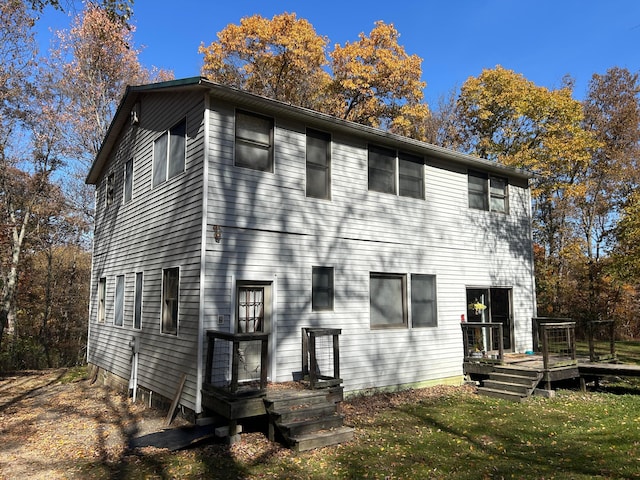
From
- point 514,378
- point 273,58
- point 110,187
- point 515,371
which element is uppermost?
point 273,58

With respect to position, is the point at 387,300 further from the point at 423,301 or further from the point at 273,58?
the point at 273,58

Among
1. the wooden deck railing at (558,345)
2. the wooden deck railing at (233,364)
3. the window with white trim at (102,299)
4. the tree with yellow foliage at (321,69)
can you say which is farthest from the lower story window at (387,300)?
the tree with yellow foliage at (321,69)

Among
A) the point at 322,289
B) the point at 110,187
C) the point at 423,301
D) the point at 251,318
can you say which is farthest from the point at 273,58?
the point at 251,318

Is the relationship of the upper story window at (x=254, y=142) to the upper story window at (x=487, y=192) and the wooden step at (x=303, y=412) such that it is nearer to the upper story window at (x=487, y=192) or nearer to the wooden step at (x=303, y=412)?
the wooden step at (x=303, y=412)

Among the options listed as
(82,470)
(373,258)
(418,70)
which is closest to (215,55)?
(418,70)

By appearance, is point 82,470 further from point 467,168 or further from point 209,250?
point 467,168

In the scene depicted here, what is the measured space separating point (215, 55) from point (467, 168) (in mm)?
16726

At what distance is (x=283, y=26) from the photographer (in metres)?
22.6

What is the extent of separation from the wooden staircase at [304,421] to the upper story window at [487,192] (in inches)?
304

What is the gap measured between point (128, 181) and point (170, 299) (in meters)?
4.59

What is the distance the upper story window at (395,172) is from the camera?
10398 mm

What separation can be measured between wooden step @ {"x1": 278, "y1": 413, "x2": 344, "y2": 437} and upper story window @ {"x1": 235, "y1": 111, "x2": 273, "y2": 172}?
4622 mm

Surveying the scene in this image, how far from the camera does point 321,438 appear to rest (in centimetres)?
628

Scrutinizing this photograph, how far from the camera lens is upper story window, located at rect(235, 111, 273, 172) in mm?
8328
